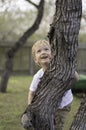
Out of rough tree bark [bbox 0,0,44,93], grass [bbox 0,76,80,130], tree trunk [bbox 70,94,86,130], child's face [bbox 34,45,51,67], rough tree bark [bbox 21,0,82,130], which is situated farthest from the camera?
rough tree bark [bbox 0,0,44,93]

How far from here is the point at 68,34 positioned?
3.37 m

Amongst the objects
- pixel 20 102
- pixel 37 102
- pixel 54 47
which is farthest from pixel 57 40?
pixel 20 102

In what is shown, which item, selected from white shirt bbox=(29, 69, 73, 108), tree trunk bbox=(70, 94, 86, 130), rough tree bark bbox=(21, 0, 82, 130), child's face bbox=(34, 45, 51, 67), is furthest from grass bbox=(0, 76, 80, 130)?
rough tree bark bbox=(21, 0, 82, 130)

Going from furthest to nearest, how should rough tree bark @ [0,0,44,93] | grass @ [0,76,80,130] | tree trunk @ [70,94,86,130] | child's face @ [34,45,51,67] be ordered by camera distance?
rough tree bark @ [0,0,44,93]
grass @ [0,76,80,130]
child's face @ [34,45,51,67]
tree trunk @ [70,94,86,130]

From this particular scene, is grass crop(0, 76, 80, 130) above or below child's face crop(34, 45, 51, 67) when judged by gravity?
below

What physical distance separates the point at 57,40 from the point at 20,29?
21.5 meters

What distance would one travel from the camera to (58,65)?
347 cm

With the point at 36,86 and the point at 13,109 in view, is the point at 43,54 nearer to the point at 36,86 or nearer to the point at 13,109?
the point at 36,86

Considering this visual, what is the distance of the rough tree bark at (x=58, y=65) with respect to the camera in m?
3.38

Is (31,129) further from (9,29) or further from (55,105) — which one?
(9,29)

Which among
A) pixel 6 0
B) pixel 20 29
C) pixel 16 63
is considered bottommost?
pixel 16 63

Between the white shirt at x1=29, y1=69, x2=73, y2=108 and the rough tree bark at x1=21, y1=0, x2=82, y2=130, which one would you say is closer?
the rough tree bark at x1=21, y1=0, x2=82, y2=130

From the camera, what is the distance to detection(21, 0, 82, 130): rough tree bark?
11.1 ft

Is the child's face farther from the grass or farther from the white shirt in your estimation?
the grass
